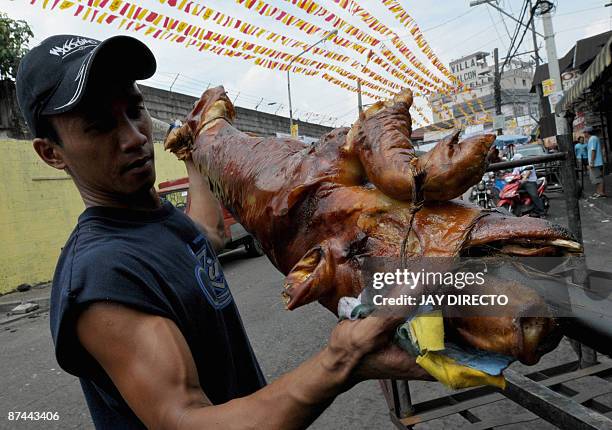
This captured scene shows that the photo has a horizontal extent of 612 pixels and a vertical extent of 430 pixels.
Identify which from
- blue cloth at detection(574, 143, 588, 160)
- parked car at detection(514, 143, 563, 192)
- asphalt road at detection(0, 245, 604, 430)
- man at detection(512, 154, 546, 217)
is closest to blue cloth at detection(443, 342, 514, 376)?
asphalt road at detection(0, 245, 604, 430)

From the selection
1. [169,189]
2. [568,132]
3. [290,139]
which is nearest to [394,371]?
[290,139]

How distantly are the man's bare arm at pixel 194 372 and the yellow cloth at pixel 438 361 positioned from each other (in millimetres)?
37

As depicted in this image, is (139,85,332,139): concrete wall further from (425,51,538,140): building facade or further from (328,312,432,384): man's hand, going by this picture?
(328,312,432,384): man's hand

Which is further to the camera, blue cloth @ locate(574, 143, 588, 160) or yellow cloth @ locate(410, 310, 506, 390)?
blue cloth @ locate(574, 143, 588, 160)

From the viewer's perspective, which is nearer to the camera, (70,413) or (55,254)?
(70,413)

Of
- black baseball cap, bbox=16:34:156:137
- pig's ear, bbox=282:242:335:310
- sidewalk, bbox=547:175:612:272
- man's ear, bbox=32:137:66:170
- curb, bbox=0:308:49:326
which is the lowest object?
curb, bbox=0:308:49:326

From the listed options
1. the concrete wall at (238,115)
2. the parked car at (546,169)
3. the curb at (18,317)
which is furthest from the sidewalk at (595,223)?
the concrete wall at (238,115)

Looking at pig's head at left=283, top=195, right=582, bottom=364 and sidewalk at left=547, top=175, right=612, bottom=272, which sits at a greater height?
pig's head at left=283, top=195, right=582, bottom=364

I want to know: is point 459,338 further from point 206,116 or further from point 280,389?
point 206,116

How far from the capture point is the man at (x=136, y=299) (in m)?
0.97

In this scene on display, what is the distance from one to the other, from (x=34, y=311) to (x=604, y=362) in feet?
28.9

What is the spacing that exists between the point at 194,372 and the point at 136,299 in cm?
25

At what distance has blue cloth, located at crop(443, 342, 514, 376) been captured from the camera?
937 millimetres

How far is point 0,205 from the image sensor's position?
9.70 m
